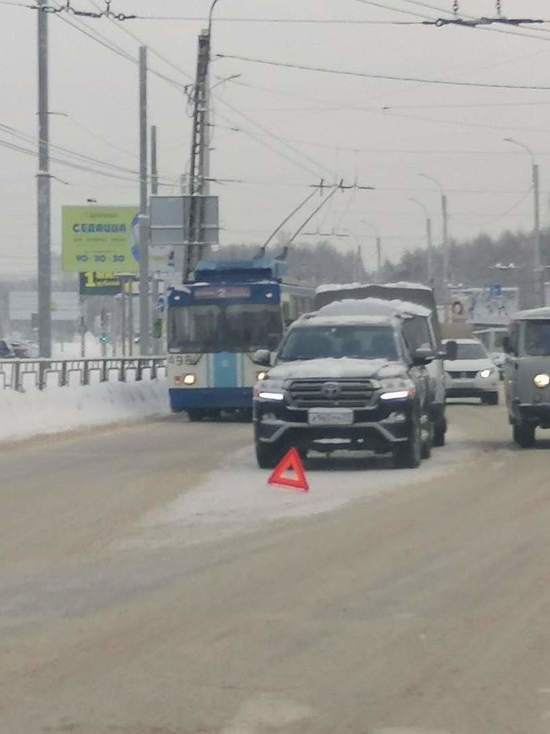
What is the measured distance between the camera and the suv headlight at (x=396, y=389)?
63.3 feet

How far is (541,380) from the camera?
→ 22.4 metres

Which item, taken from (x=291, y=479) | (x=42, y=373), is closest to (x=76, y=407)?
(x=42, y=373)

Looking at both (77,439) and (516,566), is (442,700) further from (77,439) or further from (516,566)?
(77,439)

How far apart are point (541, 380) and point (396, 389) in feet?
12.2

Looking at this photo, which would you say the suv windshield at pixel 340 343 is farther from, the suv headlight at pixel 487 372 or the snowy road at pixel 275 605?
the suv headlight at pixel 487 372

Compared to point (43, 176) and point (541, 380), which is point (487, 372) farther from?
point (541, 380)

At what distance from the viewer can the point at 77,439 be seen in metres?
27.3

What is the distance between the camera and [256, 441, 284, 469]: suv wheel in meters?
19.6

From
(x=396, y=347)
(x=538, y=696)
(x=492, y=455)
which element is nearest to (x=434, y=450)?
(x=492, y=455)

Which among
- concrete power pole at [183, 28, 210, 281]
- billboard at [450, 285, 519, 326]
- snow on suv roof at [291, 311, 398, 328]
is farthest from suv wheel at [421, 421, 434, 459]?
billboard at [450, 285, 519, 326]

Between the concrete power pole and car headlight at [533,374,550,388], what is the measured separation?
73.8 ft

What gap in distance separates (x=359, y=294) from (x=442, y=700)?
82.5ft

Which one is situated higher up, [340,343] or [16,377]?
[340,343]

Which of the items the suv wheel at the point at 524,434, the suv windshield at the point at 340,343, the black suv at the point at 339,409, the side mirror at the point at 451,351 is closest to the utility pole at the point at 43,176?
the side mirror at the point at 451,351
